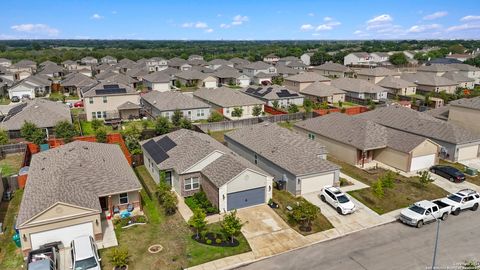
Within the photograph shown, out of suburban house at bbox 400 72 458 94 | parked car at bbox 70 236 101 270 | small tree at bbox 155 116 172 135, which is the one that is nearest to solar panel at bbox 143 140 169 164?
small tree at bbox 155 116 172 135

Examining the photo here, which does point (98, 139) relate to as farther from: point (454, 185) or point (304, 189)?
point (454, 185)

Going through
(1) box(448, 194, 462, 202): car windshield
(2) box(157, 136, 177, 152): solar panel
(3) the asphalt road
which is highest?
(2) box(157, 136, 177, 152): solar panel

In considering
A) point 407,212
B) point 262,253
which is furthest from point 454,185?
point 262,253

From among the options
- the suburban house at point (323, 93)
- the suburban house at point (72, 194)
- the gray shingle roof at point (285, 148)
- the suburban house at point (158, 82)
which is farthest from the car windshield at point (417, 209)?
the suburban house at point (158, 82)

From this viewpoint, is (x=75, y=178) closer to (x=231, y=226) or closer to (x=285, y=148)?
(x=231, y=226)

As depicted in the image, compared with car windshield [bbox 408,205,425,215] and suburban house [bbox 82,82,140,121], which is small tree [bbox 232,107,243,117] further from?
car windshield [bbox 408,205,425,215]
